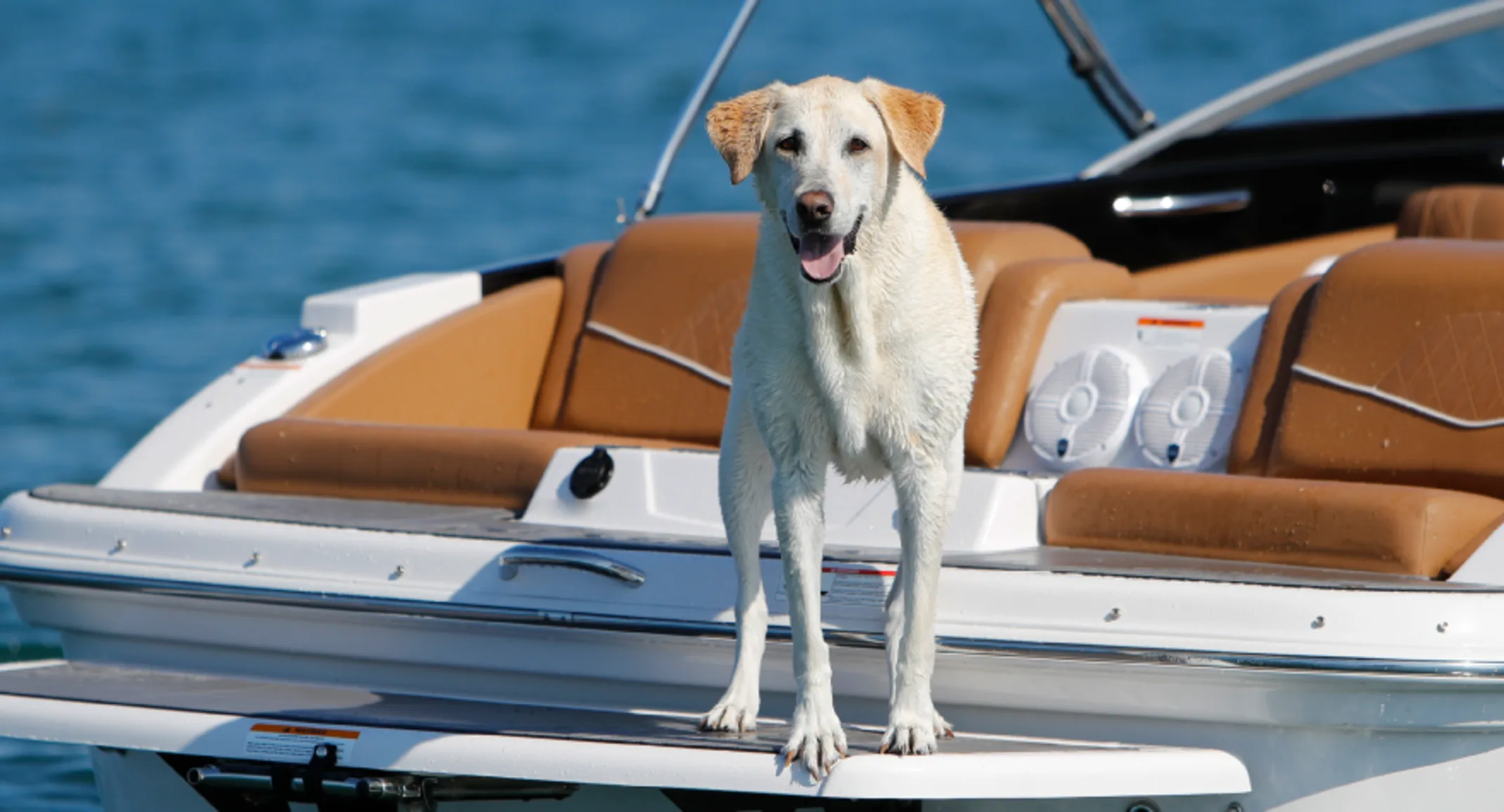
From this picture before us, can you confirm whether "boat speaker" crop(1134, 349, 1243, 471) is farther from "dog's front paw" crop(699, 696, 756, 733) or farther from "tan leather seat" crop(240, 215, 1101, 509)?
"dog's front paw" crop(699, 696, 756, 733)

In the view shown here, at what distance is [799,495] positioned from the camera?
3.31m

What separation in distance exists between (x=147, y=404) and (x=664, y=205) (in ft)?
17.0

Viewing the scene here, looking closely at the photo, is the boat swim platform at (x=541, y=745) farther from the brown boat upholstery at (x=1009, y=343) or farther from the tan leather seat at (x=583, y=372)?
the brown boat upholstery at (x=1009, y=343)

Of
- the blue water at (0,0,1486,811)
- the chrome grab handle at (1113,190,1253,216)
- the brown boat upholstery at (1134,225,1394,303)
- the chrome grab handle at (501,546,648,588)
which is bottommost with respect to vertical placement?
the chrome grab handle at (501,546,648,588)

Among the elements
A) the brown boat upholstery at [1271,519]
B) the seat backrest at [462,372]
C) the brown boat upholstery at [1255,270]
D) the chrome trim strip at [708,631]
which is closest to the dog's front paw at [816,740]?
the chrome trim strip at [708,631]

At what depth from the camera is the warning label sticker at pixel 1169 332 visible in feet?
15.4

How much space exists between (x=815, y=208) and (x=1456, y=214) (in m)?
2.73

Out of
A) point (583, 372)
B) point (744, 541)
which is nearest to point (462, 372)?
point (583, 372)

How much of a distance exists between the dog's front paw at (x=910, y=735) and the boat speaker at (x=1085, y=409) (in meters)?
1.40

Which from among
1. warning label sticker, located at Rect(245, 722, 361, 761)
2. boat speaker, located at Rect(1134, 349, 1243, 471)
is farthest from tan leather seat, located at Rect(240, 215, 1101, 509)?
warning label sticker, located at Rect(245, 722, 361, 761)

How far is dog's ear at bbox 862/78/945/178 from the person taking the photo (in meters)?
3.16

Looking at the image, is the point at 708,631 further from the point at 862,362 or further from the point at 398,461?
the point at 398,461

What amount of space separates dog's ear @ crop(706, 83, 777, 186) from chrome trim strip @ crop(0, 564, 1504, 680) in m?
0.94

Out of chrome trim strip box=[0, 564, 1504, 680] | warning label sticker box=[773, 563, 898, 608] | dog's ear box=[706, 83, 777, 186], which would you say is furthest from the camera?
warning label sticker box=[773, 563, 898, 608]
